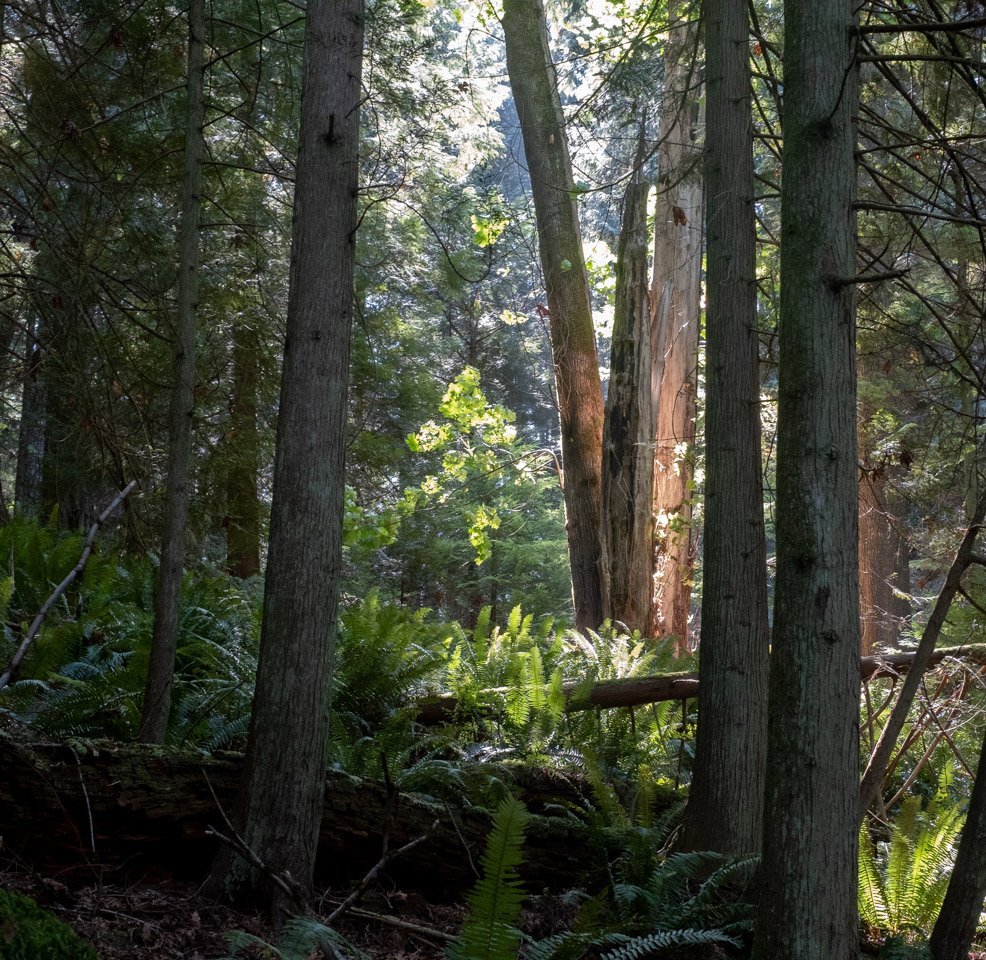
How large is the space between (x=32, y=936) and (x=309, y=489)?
1.89 meters

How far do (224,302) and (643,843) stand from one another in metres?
6.95

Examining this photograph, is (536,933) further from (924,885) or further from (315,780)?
(924,885)

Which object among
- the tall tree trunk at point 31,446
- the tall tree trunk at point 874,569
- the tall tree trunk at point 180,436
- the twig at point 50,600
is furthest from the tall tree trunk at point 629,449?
the twig at point 50,600

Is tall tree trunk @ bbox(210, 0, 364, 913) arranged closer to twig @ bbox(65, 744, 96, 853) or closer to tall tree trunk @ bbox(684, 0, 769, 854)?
twig @ bbox(65, 744, 96, 853)

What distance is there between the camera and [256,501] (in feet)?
35.7

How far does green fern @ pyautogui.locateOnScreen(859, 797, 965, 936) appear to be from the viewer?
4.06 m

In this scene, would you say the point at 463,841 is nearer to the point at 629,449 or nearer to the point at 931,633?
the point at 931,633

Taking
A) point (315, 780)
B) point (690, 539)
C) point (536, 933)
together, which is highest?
point (690, 539)

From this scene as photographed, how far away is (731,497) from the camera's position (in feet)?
14.3

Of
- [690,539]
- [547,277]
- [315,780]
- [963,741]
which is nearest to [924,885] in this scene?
[315,780]

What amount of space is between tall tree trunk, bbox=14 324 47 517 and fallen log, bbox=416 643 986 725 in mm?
5961

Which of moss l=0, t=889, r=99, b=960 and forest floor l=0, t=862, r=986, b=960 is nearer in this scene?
moss l=0, t=889, r=99, b=960

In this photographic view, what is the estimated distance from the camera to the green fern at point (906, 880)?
406cm

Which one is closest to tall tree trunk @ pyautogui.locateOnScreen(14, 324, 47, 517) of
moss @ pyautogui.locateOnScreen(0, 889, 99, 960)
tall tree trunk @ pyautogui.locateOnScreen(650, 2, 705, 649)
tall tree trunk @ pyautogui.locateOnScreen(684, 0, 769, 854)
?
tall tree trunk @ pyautogui.locateOnScreen(650, 2, 705, 649)
